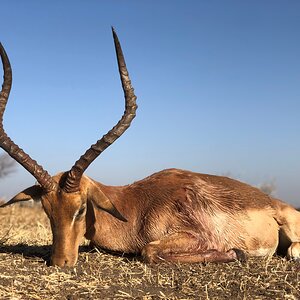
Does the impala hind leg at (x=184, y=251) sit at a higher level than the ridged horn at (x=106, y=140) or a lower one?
lower

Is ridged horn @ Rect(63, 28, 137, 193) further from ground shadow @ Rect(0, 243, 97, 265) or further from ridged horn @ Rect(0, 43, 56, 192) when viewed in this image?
ground shadow @ Rect(0, 243, 97, 265)

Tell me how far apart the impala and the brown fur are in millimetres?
12

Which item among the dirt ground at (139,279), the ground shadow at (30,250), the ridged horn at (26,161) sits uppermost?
the ridged horn at (26,161)

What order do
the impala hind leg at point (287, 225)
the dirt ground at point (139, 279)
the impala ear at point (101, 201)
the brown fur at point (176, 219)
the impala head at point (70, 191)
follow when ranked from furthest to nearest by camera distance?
the impala hind leg at point (287, 225), the impala ear at point (101, 201), the brown fur at point (176, 219), the impala head at point (70, 191), the dirt ground at point (139, 279)

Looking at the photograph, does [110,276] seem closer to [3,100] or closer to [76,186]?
[76,186]

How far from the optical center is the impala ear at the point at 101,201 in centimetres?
661

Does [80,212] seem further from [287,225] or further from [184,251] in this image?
[287,225]

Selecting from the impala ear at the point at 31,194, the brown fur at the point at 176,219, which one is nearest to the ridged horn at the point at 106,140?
the brown fur at the point at 176,219

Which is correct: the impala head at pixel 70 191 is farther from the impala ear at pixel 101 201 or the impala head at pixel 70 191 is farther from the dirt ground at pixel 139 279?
the dirt ground at pixel 139 279

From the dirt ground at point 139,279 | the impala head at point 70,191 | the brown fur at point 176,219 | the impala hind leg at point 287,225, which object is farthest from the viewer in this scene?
the impala hind leg at point 287,225

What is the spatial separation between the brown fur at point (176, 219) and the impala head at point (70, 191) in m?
0.01

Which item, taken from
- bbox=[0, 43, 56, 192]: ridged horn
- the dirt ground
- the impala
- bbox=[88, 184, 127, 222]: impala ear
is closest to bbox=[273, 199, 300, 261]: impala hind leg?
the impala

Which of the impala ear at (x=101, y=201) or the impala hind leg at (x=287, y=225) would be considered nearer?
the impala ear at (x=101, y=201)

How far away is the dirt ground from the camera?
5125 mm
